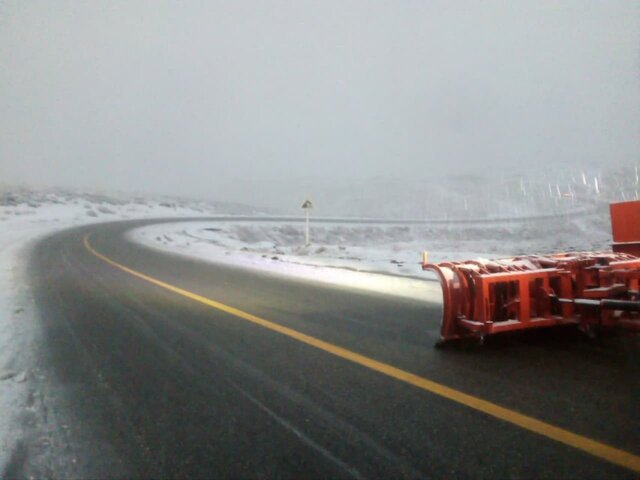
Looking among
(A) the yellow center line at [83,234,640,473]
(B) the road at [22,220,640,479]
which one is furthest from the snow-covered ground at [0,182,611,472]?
(A) the yellow center line at [83,234,640,473]

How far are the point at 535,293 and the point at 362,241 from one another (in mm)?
29596

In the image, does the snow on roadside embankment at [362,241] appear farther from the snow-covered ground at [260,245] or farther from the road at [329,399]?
the road at [329,399]

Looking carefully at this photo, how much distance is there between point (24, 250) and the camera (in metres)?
17.1

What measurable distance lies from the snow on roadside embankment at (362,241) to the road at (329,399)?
6.38 m

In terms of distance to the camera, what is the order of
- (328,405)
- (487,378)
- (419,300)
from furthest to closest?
(419,300) → (487,378) → (328,405)

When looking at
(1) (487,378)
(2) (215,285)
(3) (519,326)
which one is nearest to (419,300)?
(3) (519,326)

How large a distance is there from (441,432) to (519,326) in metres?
1.91

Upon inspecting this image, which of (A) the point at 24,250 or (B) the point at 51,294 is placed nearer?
(B) the point at 51,294

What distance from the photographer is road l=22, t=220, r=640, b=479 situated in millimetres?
2588

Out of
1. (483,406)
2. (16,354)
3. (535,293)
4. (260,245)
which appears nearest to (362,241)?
(260,245)

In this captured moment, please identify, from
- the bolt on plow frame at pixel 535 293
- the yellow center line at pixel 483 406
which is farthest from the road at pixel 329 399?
the bolt on plow frame at pixel 535 293

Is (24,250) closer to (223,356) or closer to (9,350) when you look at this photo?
(9,350)

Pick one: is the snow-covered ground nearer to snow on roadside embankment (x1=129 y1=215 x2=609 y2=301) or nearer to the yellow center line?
snow on roadside embankment (x1=129 y1=215 x2=609 y2=301)

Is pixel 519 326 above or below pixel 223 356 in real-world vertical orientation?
above
